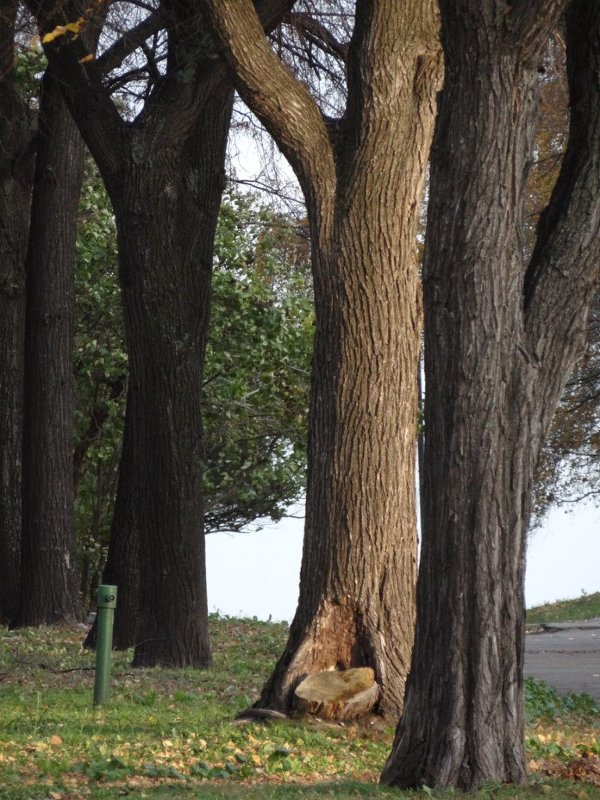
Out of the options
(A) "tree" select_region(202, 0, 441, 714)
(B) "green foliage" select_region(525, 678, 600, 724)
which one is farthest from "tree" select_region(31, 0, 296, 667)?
(B) "green foliage" select_region(525, 678, 600, 724)

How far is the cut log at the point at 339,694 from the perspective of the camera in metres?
8.16

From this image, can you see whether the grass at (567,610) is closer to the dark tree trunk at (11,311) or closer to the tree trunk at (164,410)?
the dark tree trunk at (11,311)

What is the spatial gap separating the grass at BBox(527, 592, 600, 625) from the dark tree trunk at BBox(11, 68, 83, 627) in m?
11.2

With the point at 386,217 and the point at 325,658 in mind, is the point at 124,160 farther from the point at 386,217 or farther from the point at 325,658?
the point at 325,658

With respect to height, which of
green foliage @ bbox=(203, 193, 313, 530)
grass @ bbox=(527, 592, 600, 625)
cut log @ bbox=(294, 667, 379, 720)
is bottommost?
cut log @ bbox=(294, 667, 379, 720)

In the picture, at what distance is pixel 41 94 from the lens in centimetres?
1659

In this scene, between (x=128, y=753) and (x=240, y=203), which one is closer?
(x=128, y=753)

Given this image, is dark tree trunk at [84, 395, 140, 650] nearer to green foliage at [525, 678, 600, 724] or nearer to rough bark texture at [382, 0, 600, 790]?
green foliage at [525, 678, 600, 724]

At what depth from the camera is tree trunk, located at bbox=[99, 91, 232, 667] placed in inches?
449

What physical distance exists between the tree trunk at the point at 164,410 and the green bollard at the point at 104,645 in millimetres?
2251

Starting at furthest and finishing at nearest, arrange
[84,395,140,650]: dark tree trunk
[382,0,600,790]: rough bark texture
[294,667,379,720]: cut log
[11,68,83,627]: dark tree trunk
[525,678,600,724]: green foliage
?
[11,68,83,627]: dark tree trunk, [84,395,140,650]: dark tree trunk, [525,678,600,724]: green foliage, [294,667,379,720]: cut log, [382,0,600,790]: rough bark texture

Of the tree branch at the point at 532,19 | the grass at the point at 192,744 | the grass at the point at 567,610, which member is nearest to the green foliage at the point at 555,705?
the grass at the point at 192,744

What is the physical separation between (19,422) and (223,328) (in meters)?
4.45

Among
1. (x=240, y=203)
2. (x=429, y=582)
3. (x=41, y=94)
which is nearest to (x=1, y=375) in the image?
(x=41, y=94)
